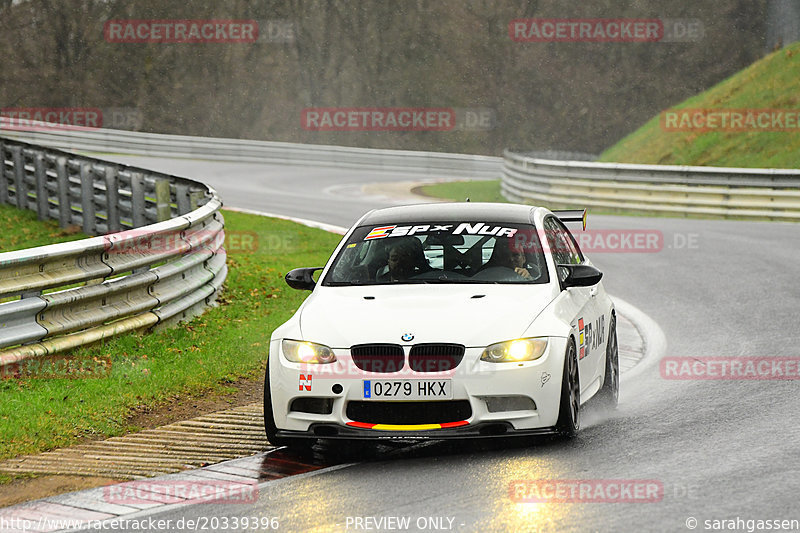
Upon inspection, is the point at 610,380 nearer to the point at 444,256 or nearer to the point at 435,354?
the point at 444,256

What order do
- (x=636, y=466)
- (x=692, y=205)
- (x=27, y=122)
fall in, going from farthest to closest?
(x=27, y=122)
(x=692, y=205)
(x=636, y=466)

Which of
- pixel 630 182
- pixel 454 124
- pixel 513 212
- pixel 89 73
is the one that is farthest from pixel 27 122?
pixel 513 212

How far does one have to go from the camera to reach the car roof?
8.34m

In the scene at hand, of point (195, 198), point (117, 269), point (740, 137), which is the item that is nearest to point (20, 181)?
point (195, 198)

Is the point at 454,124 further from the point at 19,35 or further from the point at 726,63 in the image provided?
the point at 19,35

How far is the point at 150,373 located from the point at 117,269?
110 cm

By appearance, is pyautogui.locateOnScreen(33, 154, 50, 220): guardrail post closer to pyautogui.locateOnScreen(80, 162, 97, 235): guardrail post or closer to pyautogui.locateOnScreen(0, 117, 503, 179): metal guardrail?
pyautogui.locateOnScreen(80, 162, 97, 235): guardrail post

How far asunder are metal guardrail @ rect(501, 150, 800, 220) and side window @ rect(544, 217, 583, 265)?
1489 centimetres

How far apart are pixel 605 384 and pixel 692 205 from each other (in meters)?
16.1

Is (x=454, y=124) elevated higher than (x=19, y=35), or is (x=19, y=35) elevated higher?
(x=19, y=35)

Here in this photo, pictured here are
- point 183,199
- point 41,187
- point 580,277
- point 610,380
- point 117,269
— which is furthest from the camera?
point 41,187

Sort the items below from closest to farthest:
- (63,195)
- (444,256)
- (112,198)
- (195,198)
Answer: (444,256) < (195,198) < (112,198) < (63,195)

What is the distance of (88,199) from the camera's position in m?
17.7

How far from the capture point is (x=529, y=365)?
679cm
